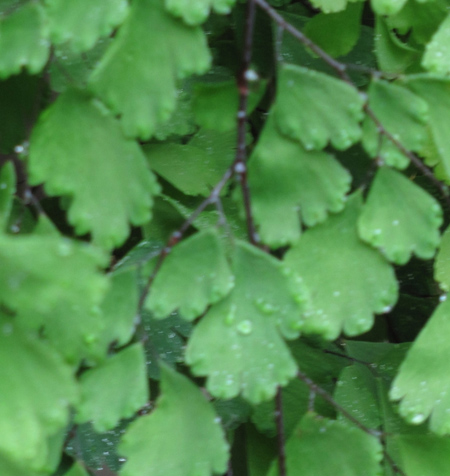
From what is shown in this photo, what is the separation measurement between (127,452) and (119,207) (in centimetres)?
15

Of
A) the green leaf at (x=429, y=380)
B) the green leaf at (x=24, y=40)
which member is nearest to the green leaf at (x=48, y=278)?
the green leaf at (x=24, y=40)

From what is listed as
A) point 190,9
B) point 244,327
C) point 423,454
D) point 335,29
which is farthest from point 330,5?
point 423,454

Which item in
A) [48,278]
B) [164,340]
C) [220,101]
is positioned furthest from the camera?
[164,340]

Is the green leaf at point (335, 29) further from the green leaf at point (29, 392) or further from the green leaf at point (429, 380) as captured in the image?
the green leaf at point (29, 392)

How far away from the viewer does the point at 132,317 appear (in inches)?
13.4

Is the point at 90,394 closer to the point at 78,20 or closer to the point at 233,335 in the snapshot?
the point at 233,335

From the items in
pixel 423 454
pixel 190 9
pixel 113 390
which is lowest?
pixel 423 454

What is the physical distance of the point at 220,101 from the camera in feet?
1.21

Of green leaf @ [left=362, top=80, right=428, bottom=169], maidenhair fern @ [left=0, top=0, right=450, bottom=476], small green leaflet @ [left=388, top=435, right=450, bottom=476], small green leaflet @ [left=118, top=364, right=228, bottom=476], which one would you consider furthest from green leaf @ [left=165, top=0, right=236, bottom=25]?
small green leaflet @ [left=388, top=435, right=450, bottom=476]

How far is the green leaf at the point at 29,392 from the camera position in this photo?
28 centimetres

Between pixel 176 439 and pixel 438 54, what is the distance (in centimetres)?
32

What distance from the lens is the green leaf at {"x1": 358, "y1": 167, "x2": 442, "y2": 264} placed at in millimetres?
358

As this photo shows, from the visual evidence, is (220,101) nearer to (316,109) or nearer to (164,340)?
(316,109)

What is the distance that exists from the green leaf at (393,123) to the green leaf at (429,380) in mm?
140
